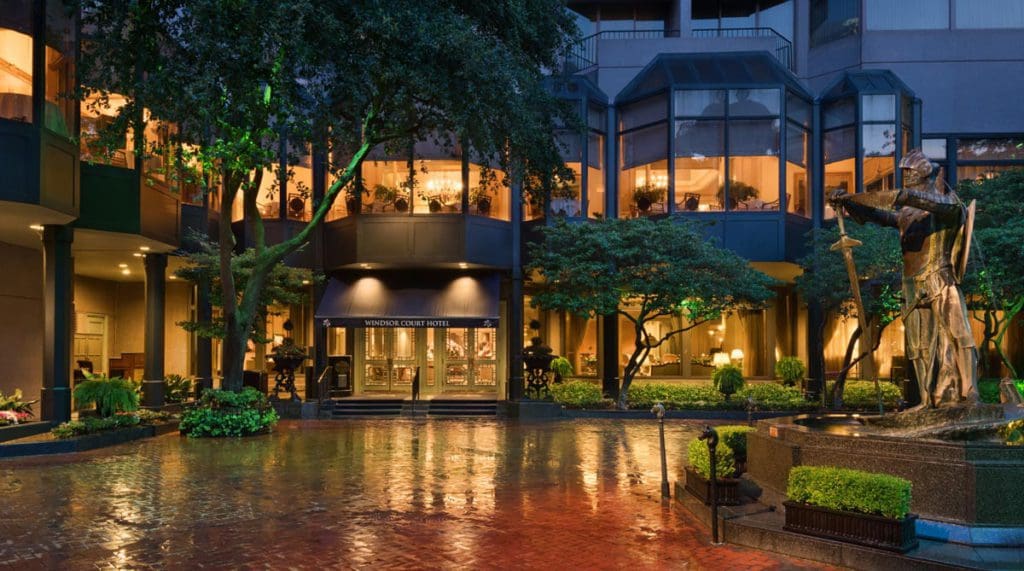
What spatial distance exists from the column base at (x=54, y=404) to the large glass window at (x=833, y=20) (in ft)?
96.0

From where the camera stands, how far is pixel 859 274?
22.2 m

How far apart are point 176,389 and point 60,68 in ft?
31.9

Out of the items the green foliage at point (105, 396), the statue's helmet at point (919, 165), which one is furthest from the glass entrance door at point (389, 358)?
the statue's helmet at point (919, 165)

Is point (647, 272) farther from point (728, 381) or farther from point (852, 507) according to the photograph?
point (852, 507)

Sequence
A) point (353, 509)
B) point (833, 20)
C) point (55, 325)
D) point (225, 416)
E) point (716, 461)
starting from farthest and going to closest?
1. point (833, 20)
2. point (225, 416)
3. point (55, 325)
4. point (353, 509)
5. point (716, 461)

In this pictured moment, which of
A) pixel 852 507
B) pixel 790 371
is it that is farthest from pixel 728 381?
pixel 852 507

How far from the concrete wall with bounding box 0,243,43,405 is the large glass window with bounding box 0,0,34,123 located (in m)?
5.82

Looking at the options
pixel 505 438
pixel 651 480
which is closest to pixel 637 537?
pixel 651 480

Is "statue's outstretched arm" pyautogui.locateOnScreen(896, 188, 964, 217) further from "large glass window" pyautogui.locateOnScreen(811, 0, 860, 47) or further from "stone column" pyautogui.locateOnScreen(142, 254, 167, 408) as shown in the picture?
"large glass window" pyautogui.locateOnScreen(811, 0, 860, 47)

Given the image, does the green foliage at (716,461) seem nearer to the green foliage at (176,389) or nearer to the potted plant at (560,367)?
the potted plant at (560,367)

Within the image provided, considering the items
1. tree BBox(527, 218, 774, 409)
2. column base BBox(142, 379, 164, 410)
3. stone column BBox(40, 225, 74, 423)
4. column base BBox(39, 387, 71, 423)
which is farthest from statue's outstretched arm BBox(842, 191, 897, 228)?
column base BBox(142, 379, 164, 410)

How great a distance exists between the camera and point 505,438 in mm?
17703

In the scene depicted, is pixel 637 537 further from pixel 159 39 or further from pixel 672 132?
pixel 672 132

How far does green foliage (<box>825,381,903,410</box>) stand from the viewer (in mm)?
23469
